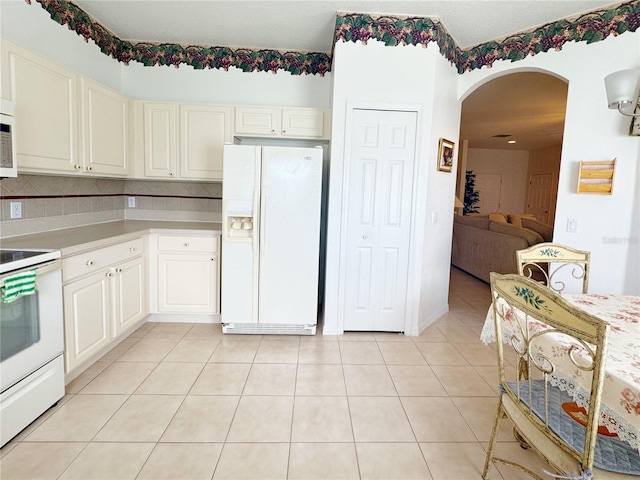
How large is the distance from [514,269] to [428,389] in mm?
2855

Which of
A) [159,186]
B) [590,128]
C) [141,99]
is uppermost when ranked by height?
[141,99]

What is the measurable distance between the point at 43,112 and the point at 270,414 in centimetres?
232

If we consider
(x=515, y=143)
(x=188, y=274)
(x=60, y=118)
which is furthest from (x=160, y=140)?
(x=515, y=143)

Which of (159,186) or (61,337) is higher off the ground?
(159,186)

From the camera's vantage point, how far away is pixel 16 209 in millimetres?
2525

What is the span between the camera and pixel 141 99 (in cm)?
371

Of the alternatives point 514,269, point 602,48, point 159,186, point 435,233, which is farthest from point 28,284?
point 514,269

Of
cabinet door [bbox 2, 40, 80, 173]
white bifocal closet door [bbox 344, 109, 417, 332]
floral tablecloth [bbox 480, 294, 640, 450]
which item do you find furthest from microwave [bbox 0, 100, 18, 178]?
floral tablecloth [bbox 480, 294, 640, 450]

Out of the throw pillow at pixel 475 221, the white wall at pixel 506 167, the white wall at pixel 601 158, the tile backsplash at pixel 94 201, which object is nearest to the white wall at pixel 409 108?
the white wall at pixel 601 158

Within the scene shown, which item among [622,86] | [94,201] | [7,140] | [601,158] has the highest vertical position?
[622,86]

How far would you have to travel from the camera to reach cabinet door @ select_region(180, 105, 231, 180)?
3430mm

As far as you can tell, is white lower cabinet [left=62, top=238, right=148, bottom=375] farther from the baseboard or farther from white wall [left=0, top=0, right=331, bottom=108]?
white wall [left=0, top=0, right=331, bottom=108]

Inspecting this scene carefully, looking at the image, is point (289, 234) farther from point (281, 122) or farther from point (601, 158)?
point (601, 158)

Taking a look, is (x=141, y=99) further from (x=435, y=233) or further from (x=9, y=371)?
(x=435, y=233)
